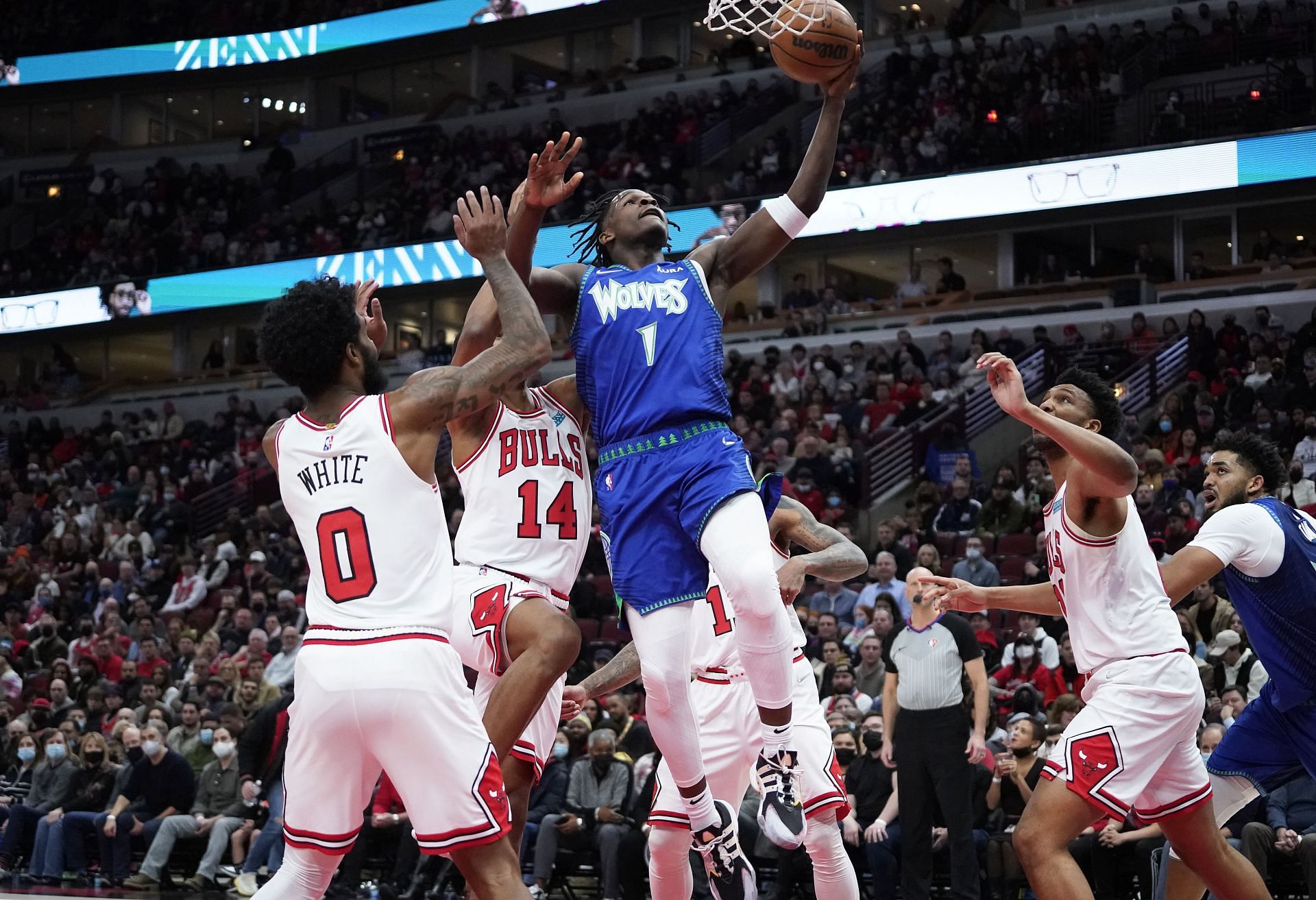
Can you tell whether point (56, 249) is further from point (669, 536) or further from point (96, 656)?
point (669, 536)

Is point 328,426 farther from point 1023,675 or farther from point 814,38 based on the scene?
point 1023,675

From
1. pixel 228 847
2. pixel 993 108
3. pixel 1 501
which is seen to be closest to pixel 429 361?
pixel 1 501

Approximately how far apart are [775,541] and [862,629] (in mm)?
7106

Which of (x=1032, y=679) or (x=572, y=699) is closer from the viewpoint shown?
(x=572, y=699)

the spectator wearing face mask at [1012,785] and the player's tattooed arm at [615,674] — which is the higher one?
the player's tattooed arm at [615,674]

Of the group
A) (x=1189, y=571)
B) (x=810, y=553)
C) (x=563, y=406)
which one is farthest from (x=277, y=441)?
(x=1189, y=571)

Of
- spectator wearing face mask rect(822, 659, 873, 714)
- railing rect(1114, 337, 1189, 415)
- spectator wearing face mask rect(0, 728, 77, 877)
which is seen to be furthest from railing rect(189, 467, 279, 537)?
spectator wearing face mask rect(822, 659, 873, 714)

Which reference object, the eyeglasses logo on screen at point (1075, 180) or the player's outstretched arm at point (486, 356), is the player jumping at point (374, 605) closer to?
the player's outstretched arm at point (486, 356)

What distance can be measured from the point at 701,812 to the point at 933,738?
15.6 feet

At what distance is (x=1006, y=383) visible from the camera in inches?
222

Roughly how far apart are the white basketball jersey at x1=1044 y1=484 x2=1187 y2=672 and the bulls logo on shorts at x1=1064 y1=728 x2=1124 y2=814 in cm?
39

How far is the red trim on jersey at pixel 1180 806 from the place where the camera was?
5938mm

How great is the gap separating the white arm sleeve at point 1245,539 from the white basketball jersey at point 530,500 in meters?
2.71

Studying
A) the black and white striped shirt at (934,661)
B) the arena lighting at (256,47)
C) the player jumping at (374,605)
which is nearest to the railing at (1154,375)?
the black and white striped shirt at (934,661)
